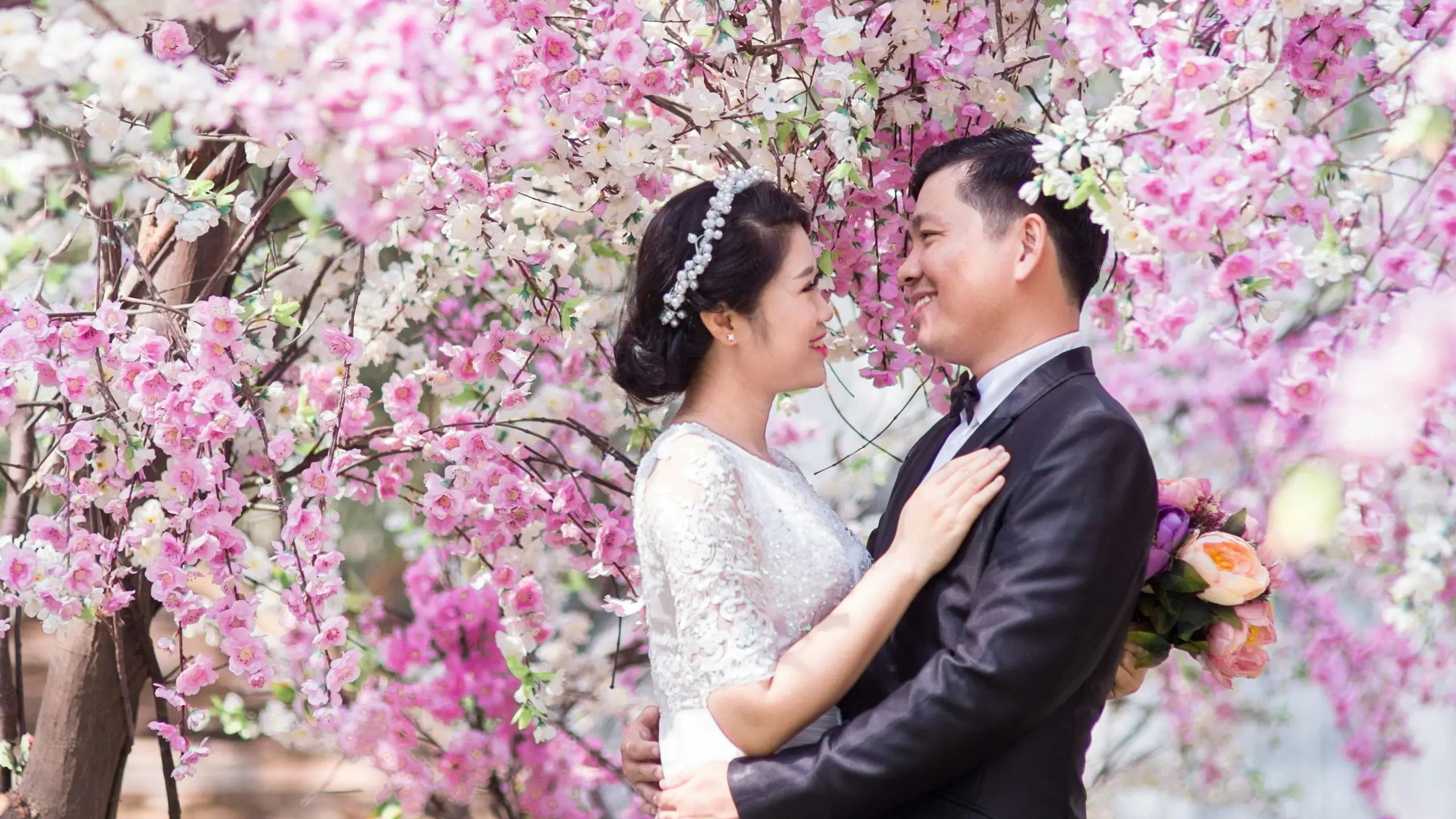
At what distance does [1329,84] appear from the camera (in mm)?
1817

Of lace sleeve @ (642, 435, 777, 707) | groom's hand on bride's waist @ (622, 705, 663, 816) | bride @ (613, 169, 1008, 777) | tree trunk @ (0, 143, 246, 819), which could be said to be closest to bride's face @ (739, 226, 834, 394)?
bride @ (613, 169, 1008, 777)

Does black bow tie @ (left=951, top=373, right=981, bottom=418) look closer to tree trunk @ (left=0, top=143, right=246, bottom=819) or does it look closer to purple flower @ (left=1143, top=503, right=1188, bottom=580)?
purple flower @ (left=1143, top=503, right=1188, bottom=580)

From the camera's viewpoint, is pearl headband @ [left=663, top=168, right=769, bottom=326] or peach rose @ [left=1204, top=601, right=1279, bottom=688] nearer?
peach rose @ [left=1204, top=601, right=1279, bottom=688]

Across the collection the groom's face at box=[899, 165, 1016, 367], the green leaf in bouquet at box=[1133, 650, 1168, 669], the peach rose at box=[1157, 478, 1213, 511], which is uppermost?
the groom's face at box=[899, 165, 1016, 367]

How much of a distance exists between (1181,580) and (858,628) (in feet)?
1.67

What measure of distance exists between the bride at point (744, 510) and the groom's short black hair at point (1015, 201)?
0.27 metres

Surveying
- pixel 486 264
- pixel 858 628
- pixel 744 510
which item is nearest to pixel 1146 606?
pixel 858 628

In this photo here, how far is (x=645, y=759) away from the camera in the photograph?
203 cm

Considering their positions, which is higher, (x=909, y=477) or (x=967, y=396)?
(x=967, y=396)

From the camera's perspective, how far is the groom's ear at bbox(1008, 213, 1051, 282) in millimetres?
1928

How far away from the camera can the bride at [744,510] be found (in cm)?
175

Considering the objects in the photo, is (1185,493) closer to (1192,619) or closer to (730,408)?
(1192,619)

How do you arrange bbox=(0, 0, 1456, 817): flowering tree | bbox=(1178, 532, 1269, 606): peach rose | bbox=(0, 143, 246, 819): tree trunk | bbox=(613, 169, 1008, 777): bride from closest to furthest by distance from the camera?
bbox=(0, 0, 1456, 817): flowering tree
bbox=(613, 169, 1008, 777): bride
bbox=(1178, 532, 1269, 606): peach rose
bbox=(0, 143, 246, 819): tree trunk

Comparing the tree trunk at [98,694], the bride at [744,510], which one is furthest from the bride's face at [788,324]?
the tree trunk at [98,694]
